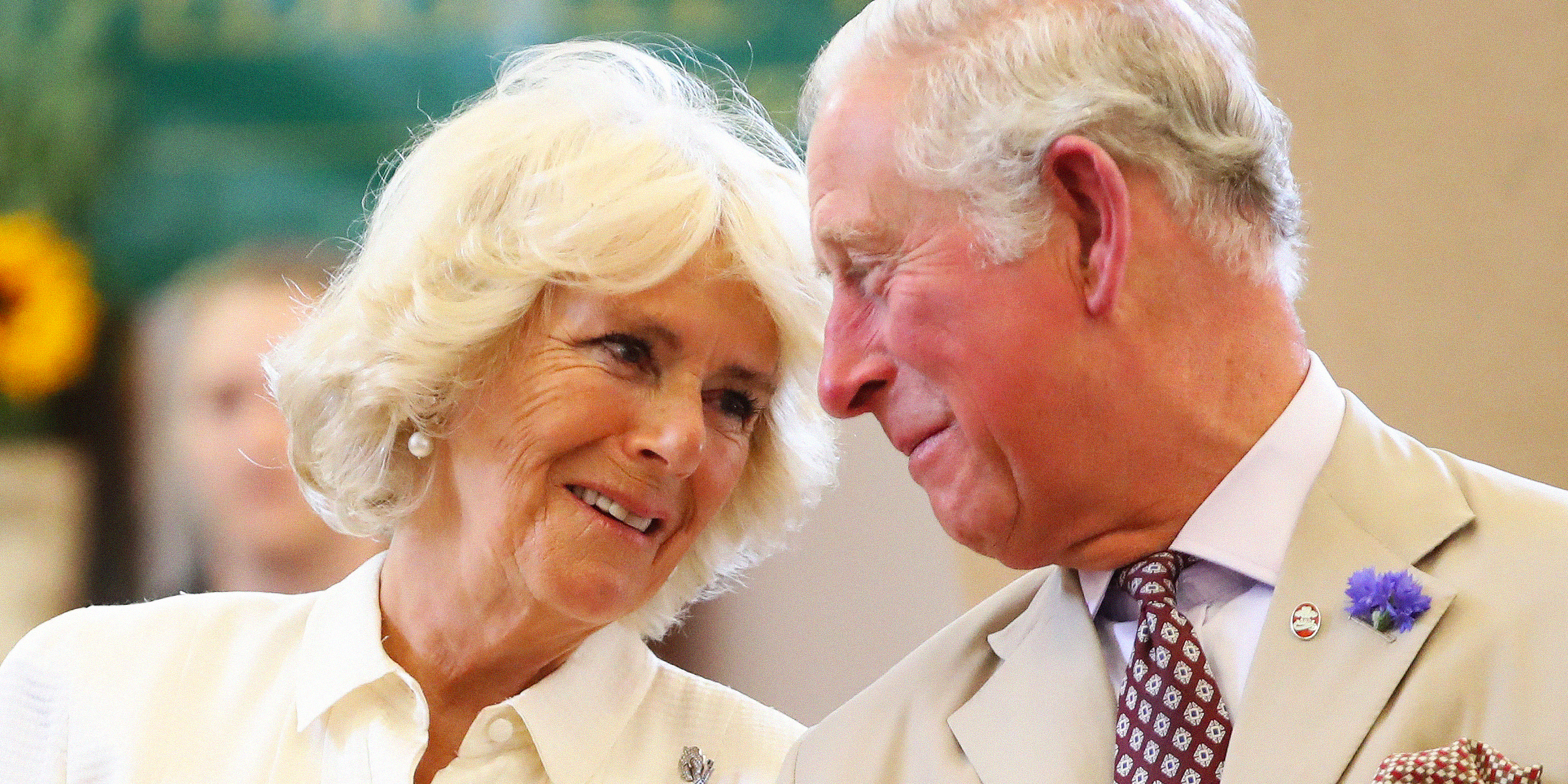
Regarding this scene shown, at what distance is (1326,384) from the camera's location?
5.53 feet

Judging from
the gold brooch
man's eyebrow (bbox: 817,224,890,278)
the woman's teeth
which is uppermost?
man's eyebrow (bbox: 817,224,890,278)

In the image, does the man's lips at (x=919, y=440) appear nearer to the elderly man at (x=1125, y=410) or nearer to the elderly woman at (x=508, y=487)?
the elderly man at (x=1125, y=410)

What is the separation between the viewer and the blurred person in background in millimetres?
3633

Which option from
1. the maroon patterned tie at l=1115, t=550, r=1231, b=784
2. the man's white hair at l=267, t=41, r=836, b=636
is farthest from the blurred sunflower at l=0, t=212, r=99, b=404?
the maroon patterned tie at l=1115, t=550, r=1231, b=784

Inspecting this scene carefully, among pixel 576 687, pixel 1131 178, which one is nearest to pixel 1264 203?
pixel 1131 178

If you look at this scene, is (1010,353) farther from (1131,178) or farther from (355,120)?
(355,120)

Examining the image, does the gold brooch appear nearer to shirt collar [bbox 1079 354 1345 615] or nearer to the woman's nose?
the woman's nose

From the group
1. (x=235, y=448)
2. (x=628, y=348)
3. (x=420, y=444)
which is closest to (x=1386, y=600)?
(x=628, y=348)

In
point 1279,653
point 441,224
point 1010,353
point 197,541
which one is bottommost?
point 197,541

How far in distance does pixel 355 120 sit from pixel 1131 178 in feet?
8.85

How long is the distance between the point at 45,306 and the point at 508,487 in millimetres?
2349

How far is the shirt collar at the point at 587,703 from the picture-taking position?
209cm

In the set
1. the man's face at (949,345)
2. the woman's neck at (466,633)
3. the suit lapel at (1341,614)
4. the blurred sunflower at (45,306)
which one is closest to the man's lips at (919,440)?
the man's face at (949,345)

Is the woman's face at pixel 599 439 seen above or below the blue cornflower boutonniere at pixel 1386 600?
below
